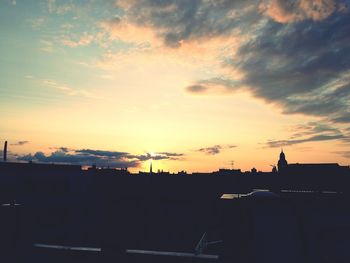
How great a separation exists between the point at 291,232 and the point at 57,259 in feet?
23.1

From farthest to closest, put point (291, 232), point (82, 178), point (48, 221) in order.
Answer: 1. point (82, 178)
2. point (48, 221)
3. point (291, 232)

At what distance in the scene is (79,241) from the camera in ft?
78.2

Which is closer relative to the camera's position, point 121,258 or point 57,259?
point 121,258

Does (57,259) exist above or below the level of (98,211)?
above

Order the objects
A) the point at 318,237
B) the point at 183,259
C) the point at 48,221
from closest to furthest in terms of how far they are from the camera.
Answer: the point at 183,259 → the point at 318,237 → the point at 48,221

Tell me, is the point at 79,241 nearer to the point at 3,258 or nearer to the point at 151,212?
the point at 151,212

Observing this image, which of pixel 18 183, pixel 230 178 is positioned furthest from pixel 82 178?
pixel 230 178

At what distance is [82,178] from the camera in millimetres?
41375

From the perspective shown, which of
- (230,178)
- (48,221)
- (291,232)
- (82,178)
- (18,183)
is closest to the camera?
(291,232)

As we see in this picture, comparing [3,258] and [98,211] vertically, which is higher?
[3,258]

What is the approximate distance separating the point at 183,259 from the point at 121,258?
5.62ft

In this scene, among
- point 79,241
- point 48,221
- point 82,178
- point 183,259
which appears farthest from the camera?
point 82,178

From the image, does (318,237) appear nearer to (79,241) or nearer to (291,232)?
(291,232)

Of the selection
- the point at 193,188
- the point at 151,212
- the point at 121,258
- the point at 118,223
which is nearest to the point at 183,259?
the point at 121,258
